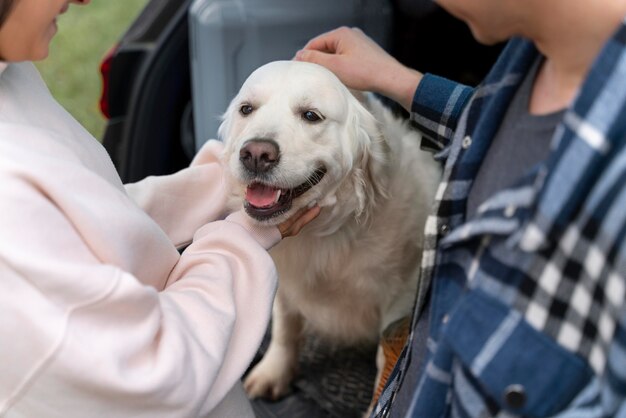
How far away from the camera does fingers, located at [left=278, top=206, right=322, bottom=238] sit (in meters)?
1.34

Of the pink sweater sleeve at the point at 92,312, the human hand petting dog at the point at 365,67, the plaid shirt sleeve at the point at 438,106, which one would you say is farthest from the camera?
the human hand petting dog at the point at 365,67

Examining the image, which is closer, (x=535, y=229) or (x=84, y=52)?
(x=535, y=229)

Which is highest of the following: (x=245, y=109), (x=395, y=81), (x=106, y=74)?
(x=395, y=81)

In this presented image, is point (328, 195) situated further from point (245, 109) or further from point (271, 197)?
point (245, 109)

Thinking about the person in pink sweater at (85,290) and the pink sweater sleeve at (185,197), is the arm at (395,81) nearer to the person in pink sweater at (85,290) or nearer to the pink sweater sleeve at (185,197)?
the pink sweater sleeve at (185,197)

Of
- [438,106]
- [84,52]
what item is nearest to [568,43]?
[438,106]

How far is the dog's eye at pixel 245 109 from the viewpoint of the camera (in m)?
1.44

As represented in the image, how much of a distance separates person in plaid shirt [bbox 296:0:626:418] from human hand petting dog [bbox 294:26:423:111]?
0.41 meters

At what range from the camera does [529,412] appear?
803mm

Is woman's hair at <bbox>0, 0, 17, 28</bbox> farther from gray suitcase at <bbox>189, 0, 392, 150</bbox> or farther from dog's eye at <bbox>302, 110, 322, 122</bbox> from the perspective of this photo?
gray suitcase at <bbox>189, 0, 392, 150</bbox>

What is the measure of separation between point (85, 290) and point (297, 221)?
614 mm

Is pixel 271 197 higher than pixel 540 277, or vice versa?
pixel 540 277

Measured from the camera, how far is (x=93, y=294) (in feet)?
2.74

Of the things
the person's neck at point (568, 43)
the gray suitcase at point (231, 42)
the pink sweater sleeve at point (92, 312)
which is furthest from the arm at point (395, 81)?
the gray suitcase at point (231, 42)
